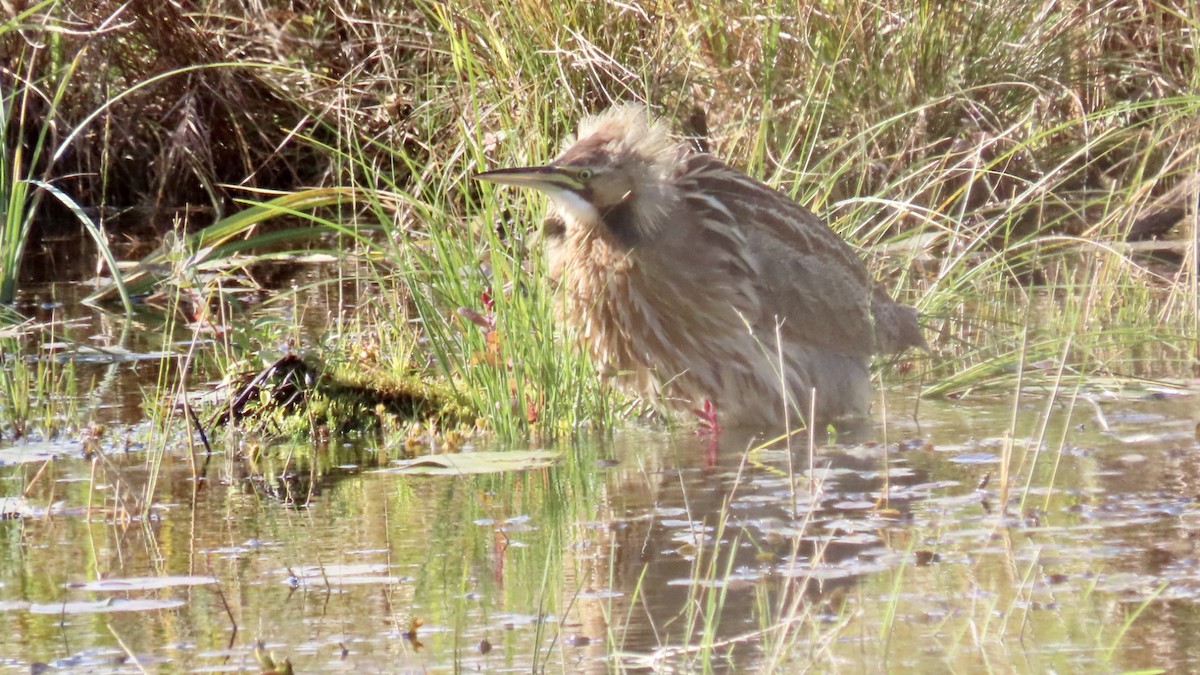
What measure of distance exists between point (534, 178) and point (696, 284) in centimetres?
65

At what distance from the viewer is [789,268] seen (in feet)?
19.6

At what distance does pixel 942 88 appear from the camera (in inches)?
340

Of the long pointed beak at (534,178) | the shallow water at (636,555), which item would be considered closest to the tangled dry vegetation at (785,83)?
the long pointed beak at (534,178)

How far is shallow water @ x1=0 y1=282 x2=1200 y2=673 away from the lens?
3.22 meters

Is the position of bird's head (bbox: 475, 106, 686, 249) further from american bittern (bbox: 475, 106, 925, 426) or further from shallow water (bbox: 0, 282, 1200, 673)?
shallow water (bbox: 0, 282, 1200, 673)

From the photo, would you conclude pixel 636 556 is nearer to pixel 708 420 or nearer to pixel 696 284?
pixel 708 420

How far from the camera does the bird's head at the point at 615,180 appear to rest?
18.5 ft

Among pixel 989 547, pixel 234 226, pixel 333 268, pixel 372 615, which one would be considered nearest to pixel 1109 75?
pixel 333 268

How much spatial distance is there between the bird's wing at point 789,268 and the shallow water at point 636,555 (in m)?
0.58

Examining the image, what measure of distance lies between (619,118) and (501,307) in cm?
84

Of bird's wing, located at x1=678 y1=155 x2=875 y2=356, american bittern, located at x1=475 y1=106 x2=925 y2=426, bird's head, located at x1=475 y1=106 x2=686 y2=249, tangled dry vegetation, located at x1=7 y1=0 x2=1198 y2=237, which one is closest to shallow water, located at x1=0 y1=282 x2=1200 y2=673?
american bittern, located at x1=475 y1=106 x2=925 y2=426

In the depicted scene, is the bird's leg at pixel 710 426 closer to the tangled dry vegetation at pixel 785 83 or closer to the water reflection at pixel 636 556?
the water reflection at pixel 636 556

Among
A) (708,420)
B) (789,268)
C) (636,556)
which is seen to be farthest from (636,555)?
(789,268)

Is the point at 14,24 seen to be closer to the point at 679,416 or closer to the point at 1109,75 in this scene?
the point at 679,416
